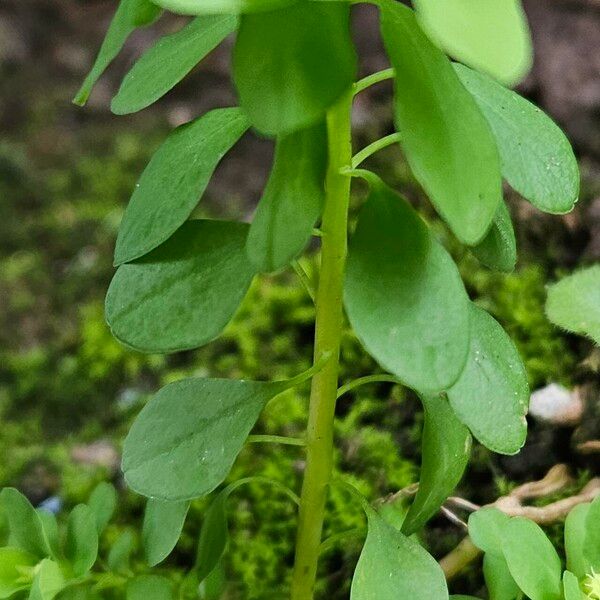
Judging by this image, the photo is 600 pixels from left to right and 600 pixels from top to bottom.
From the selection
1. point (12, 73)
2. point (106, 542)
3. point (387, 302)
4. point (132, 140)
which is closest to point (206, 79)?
point (132, 140)

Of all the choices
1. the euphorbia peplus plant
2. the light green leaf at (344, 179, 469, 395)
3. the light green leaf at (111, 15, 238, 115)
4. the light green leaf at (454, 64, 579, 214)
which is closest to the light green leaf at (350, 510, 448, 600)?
the euphorbia peplus plant

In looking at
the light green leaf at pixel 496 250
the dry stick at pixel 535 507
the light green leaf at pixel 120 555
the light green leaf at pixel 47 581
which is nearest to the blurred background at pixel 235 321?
the dry stick at pixel 535 507

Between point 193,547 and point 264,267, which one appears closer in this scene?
point 264,267

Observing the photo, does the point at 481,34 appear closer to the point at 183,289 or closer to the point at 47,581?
the point at 183,289

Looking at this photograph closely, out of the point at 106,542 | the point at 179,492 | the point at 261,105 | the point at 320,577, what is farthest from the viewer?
the point at 106,542

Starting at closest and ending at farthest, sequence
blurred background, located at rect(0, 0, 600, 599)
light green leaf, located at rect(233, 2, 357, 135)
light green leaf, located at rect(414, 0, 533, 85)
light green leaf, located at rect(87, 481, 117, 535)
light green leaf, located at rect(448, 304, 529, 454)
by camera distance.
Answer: light green leaf, located at rect(414, 0, 533, 85), light green leaf, located at rect(233, 2, 357, 135), light green leaf, located at rect(448, 304, 529, 454), light green leaf, located at rect(87, 481, 117, 535), blurred background, located at rect(0, 0, 600, 599)

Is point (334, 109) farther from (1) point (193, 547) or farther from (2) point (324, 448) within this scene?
(1) point (193, 547)

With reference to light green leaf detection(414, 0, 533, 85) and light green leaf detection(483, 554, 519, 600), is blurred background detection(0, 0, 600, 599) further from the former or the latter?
light green leaf detection(414, 0, 533, 85)

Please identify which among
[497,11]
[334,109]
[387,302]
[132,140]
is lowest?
[132,140]
